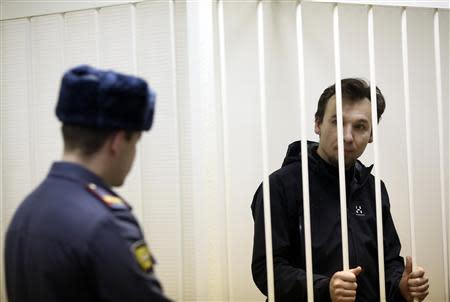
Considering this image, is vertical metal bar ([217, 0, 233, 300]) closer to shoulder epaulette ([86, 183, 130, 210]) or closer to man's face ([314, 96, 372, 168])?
man's face ([314, 96, 372, 168])

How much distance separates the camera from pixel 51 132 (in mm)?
1554

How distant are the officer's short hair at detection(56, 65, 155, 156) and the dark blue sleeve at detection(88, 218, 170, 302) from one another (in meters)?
0.17

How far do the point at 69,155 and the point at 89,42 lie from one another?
27.5 inches

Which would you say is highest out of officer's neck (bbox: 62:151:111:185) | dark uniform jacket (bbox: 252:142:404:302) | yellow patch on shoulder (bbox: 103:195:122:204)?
officer's neck (bbox: 62:151:111:185)

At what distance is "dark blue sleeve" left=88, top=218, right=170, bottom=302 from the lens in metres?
0.81

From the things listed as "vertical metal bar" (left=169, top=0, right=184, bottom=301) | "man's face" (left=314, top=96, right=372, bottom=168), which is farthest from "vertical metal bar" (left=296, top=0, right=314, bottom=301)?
"vertical metal bar" (left=169, top=0, right=184, bottom=301)

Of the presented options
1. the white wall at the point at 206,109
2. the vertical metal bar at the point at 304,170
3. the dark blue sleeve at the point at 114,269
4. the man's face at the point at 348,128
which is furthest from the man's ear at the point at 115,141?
the man's face at the point at 348,128

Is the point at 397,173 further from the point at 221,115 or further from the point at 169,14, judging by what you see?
the point at 169,14

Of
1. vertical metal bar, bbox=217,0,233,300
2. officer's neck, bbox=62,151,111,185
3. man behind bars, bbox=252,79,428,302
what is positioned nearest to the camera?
officer's neck, bbox=62,151,111,185

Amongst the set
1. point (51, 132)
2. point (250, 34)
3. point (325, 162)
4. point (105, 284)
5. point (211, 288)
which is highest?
point (250, 34)

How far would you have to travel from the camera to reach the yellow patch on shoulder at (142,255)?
847mm

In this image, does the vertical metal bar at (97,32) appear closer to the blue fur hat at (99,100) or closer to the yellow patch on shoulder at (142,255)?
the blue fur hat at (99,100)

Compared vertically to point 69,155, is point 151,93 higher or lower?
higher

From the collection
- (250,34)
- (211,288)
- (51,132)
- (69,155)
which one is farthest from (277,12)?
(69,155)
